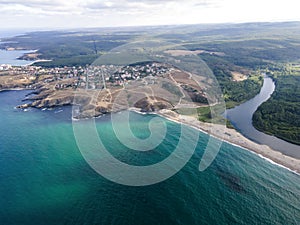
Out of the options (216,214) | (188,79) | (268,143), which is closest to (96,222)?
(216,214)

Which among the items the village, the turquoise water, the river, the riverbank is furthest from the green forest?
the village

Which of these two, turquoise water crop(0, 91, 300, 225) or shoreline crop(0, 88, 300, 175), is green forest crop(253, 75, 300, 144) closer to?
shoreline crop(0, 88, 300, 175)

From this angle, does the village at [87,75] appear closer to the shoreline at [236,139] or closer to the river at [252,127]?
the shoreline at [236,139]

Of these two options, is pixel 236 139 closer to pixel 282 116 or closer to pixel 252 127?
pixel 252 127

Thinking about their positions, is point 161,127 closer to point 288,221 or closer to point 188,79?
point 288,221

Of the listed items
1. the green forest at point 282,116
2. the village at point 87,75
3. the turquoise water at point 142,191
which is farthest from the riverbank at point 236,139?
the village at point 87,75
